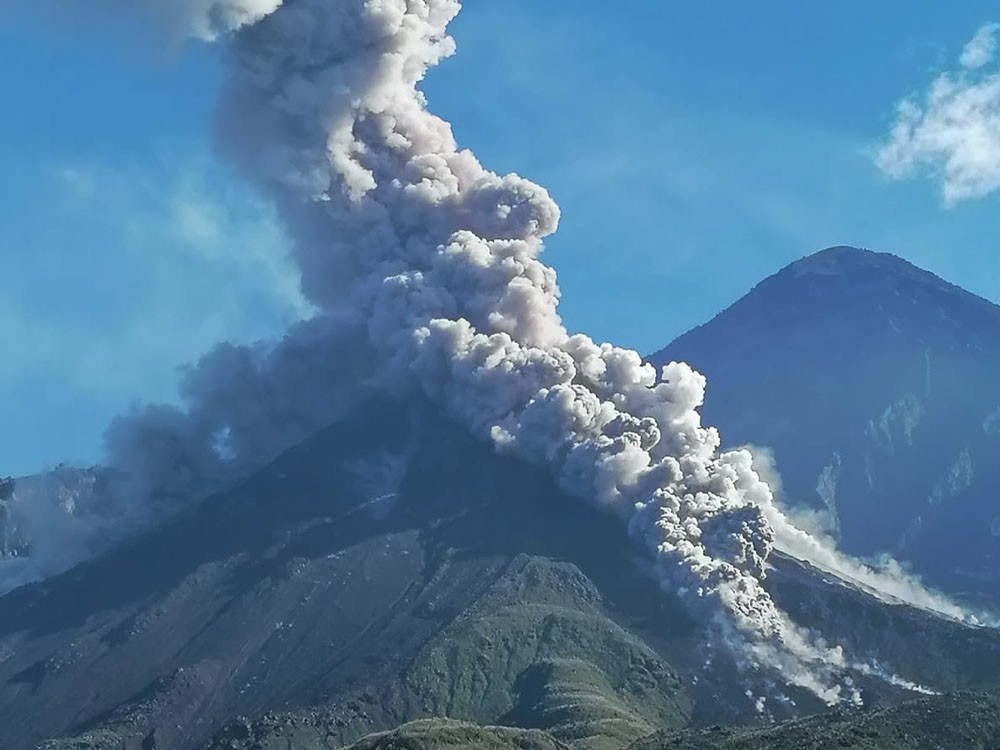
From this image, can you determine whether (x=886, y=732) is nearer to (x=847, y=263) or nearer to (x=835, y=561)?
(x=835, y=561)

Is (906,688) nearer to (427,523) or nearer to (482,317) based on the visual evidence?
(427,523)

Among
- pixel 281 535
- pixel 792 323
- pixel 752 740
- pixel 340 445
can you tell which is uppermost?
pixel 792 323

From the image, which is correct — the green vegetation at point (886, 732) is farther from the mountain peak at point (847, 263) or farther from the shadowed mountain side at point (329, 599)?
the mountain peak at point (847, 263)

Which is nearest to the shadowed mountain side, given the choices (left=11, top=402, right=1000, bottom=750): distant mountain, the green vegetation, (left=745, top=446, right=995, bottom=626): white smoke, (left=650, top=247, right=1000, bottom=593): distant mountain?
(left=11, top=402, right=1000, bottom=750): distant mountain

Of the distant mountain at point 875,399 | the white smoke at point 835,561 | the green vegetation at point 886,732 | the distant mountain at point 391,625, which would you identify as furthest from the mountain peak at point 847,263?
the green vegetation at point 886,732

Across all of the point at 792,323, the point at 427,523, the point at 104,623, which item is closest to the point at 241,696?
the point at 104,623

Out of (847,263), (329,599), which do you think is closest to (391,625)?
(329,599)
